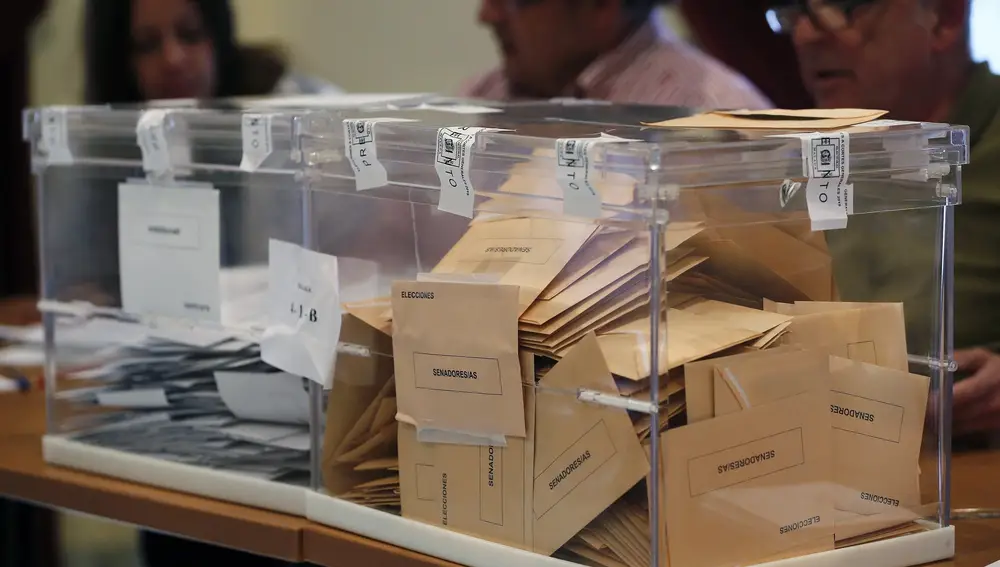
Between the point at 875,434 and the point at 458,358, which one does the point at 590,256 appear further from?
the point at 875,434

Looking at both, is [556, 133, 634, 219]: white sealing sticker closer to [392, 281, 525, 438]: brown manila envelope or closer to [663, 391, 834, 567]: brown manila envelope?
[392, 281, 525, 438]: brown manila envelope

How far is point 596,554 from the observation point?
3.29 feet

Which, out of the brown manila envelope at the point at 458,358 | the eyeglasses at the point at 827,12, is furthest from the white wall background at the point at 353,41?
the brown manila envelope at the point at 458,358

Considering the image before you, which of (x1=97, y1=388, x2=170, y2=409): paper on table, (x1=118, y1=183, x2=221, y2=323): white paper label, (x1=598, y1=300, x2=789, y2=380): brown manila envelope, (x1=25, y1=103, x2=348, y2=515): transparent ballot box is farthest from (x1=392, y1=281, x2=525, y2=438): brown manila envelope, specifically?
(x1=97, y1=388, x2=170, y2=409): paper on table

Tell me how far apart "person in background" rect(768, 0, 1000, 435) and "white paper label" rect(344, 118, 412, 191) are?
66cm

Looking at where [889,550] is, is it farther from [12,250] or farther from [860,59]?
[12,250]

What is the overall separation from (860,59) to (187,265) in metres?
0.93

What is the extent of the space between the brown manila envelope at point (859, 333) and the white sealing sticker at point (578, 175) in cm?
22

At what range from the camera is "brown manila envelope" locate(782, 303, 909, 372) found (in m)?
1.03

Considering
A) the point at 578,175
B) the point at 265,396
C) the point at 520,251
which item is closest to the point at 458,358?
the point at 520,251

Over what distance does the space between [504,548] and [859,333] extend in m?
0.41

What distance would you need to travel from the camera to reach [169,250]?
54.1 inches

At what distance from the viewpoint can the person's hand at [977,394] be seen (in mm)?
1364

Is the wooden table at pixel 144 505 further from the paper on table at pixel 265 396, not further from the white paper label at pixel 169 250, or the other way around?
the white paper label at pixel 169 250
